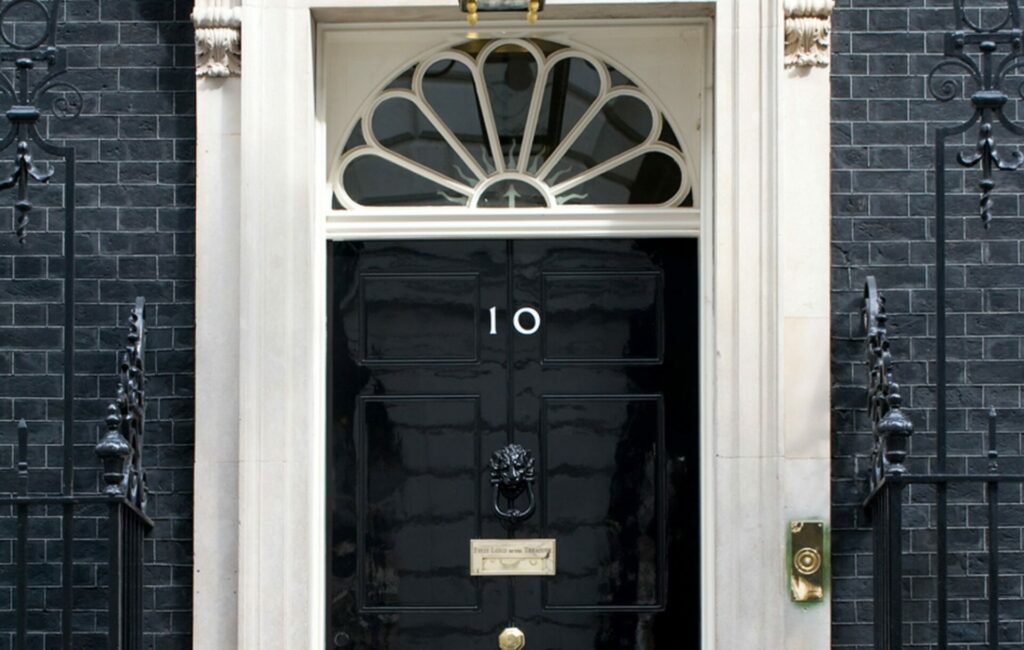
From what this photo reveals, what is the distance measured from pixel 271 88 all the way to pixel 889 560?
3.12 m

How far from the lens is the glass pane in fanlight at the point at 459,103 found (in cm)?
932

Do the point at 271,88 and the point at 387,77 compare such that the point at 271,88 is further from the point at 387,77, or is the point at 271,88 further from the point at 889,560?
the point at 889,560

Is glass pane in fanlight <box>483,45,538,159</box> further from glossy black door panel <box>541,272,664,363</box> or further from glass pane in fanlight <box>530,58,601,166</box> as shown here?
glossy black door panel <box>541,272,664,363</box>

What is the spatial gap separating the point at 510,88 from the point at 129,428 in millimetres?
2201

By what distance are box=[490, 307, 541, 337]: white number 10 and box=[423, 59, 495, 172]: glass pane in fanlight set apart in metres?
0.62

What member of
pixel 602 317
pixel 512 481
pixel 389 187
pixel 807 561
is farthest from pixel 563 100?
pixel 807 561

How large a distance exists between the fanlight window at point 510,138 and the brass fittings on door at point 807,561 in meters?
1.52

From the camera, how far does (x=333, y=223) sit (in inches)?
364

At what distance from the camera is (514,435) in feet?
29.9

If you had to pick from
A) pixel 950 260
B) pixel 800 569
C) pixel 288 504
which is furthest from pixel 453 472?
pixel 950 260

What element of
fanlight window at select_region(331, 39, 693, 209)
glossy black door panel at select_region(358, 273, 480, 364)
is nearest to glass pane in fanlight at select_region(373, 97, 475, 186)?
fanlight window at select_region(331, 39, 693, 209)

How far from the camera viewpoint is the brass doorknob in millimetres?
8977

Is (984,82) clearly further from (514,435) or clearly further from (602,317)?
(514,435)

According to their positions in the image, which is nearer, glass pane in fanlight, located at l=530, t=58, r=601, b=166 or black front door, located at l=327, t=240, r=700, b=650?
black front door, located at l=327, t=240, r=700, b=650
